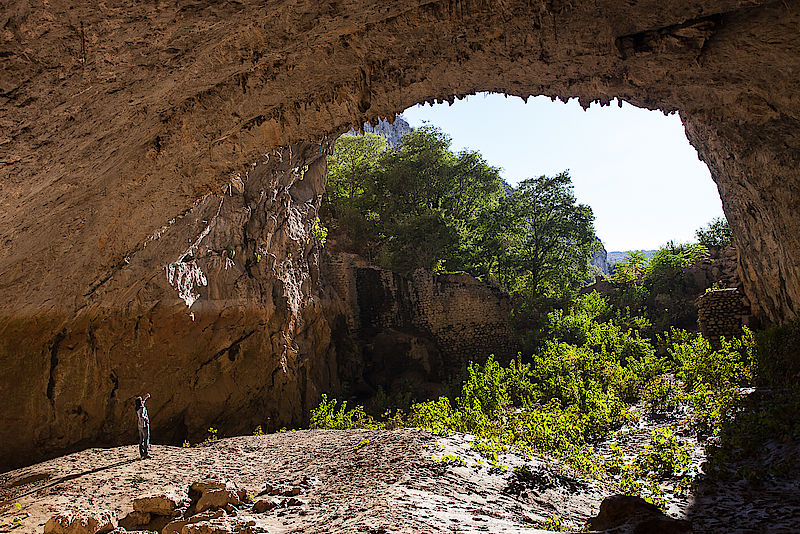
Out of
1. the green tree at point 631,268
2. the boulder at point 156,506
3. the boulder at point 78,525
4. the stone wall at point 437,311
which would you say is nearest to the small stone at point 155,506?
the boulder at point 156,506

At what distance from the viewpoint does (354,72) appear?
448 cm

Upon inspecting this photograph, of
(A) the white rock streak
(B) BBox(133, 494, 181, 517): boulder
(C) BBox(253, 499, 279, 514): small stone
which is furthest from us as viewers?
(A) the white rock streak

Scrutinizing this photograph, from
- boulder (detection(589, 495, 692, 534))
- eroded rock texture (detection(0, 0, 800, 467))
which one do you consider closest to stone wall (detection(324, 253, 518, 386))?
eroded rock texture (detection(0, 0, 800, 467))

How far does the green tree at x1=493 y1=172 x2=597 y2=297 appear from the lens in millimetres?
18609

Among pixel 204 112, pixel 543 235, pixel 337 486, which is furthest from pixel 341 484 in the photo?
pixel 543 235

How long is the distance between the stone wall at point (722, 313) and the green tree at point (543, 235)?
712cm

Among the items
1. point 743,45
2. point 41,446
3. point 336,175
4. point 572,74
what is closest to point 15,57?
point 572,74

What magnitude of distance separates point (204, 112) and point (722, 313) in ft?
38.1

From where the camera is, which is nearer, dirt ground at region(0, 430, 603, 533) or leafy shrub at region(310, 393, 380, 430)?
dirt ground at region(0, 430, 603, 533)

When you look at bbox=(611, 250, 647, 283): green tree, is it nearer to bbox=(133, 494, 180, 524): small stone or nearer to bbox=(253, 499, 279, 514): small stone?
bbox=(253, 499, 279, 514): small stone

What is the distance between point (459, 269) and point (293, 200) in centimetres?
804

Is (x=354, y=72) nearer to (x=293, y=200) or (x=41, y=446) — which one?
(x=41, y=446)

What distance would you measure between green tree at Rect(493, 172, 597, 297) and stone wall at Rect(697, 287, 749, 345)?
712cm

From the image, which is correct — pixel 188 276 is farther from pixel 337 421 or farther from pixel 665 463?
pixel 665 463
